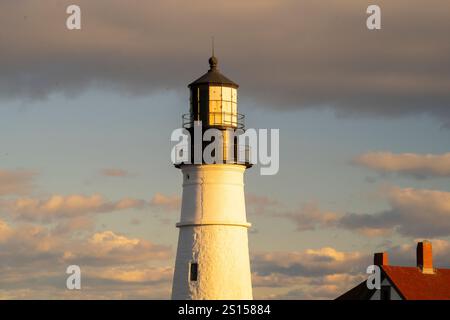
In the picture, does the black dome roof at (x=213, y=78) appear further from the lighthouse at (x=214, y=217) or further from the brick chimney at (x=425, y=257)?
the brick chimney at (x=425, y=257)

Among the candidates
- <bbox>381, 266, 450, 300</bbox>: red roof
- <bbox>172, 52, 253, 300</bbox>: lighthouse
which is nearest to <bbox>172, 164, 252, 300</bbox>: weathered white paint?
<bbox>172, 52, 253, 300</bbox>: lighthouse

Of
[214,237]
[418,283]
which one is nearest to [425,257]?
[418,283]

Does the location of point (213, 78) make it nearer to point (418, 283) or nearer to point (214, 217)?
point (214, 217)

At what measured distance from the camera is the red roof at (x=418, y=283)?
78.4 metres

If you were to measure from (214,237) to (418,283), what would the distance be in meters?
12.2

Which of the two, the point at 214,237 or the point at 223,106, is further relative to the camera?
the point at 223,106

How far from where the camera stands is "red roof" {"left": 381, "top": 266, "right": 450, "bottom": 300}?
78375 mm

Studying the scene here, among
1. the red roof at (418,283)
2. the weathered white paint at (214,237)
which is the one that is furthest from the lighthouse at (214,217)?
the red roof at (418,283)

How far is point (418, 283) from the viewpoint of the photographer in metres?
79.4

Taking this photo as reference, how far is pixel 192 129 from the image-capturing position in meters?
72.6

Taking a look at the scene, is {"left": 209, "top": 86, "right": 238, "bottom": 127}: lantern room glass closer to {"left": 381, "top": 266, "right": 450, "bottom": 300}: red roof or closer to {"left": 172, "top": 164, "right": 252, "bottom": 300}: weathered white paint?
{"left": 172, "top": 164, "right": 252, "bottom": 300}: weathered white paint

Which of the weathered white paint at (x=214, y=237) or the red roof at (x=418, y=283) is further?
the red roof at (x=418, y=283)
